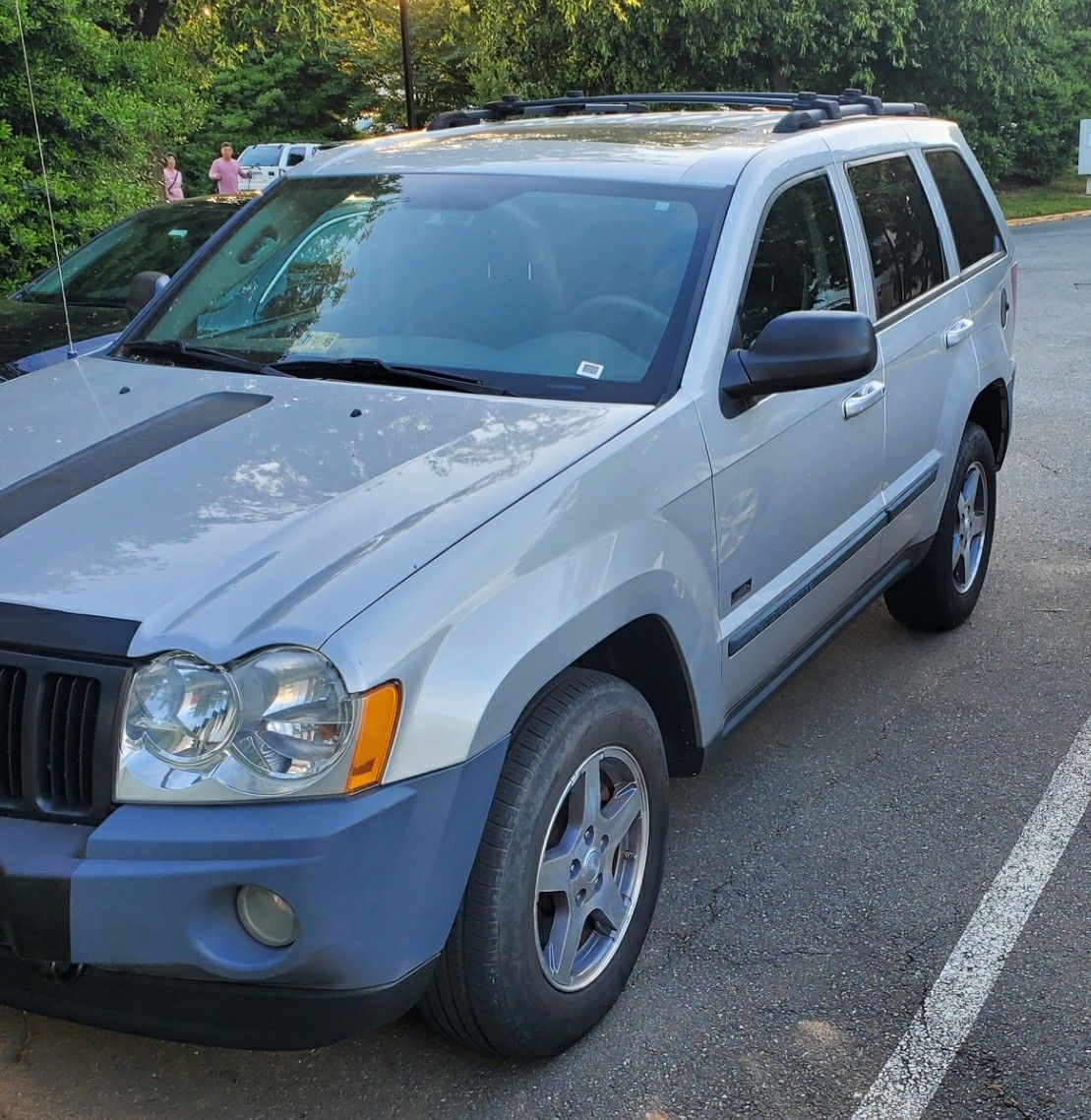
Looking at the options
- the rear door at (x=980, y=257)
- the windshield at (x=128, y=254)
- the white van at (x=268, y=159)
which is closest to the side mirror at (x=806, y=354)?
the rear door at (x=980, y=257)

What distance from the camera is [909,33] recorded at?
2723 cm

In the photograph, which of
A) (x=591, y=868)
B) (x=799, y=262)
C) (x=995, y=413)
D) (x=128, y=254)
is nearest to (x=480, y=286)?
(x=799, y=262)

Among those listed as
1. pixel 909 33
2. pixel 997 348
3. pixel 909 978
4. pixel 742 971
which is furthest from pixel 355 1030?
pixel 909 33

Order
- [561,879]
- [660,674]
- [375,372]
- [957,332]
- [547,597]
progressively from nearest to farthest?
[547,597] < [561,879] < [660,674] < [375,372] < [957,332]

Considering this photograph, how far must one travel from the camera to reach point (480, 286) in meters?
3.69

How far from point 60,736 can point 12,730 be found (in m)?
0.09

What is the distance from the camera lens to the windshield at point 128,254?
27.3 feet

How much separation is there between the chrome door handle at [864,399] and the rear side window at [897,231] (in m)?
0.24

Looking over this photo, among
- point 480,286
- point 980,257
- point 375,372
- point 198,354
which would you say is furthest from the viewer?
point 980,257

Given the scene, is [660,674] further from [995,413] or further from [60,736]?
[995,413]

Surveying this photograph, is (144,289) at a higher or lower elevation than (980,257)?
higher

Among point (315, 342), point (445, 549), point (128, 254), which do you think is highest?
point (315, 342)

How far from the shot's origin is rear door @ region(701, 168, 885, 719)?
3486 mm

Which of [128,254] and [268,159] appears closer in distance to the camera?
[128,254]
